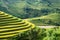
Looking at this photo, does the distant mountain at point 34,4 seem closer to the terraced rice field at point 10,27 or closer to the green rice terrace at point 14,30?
the green rice terrace at point 14,30

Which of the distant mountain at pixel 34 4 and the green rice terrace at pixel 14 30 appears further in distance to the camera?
the distant mountain at pixel 34 4

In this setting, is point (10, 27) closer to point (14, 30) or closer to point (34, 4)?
point (14, 30)

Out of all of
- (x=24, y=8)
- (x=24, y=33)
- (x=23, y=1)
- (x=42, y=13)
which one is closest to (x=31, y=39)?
(x=24, y=33)

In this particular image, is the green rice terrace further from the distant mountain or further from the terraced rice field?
the distant mountain

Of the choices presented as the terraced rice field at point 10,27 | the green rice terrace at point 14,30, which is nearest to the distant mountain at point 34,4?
the green rice terrace at point 14,30

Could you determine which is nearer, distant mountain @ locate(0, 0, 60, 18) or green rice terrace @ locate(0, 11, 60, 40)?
green rice terrace @ locate(0, 11, 60, 40)

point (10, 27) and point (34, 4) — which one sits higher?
point (10, 27)

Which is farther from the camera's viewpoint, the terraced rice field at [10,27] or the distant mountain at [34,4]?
the distant mountain at [34,4]

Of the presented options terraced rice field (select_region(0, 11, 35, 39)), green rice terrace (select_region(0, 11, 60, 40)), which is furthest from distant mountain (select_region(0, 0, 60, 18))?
terraced rice field (select_region(0, 11, 35, 39))

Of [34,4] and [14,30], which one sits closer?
[14,30]

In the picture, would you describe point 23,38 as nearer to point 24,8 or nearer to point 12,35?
point 12,35

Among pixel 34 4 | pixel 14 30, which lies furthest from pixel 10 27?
pixel 34 4
